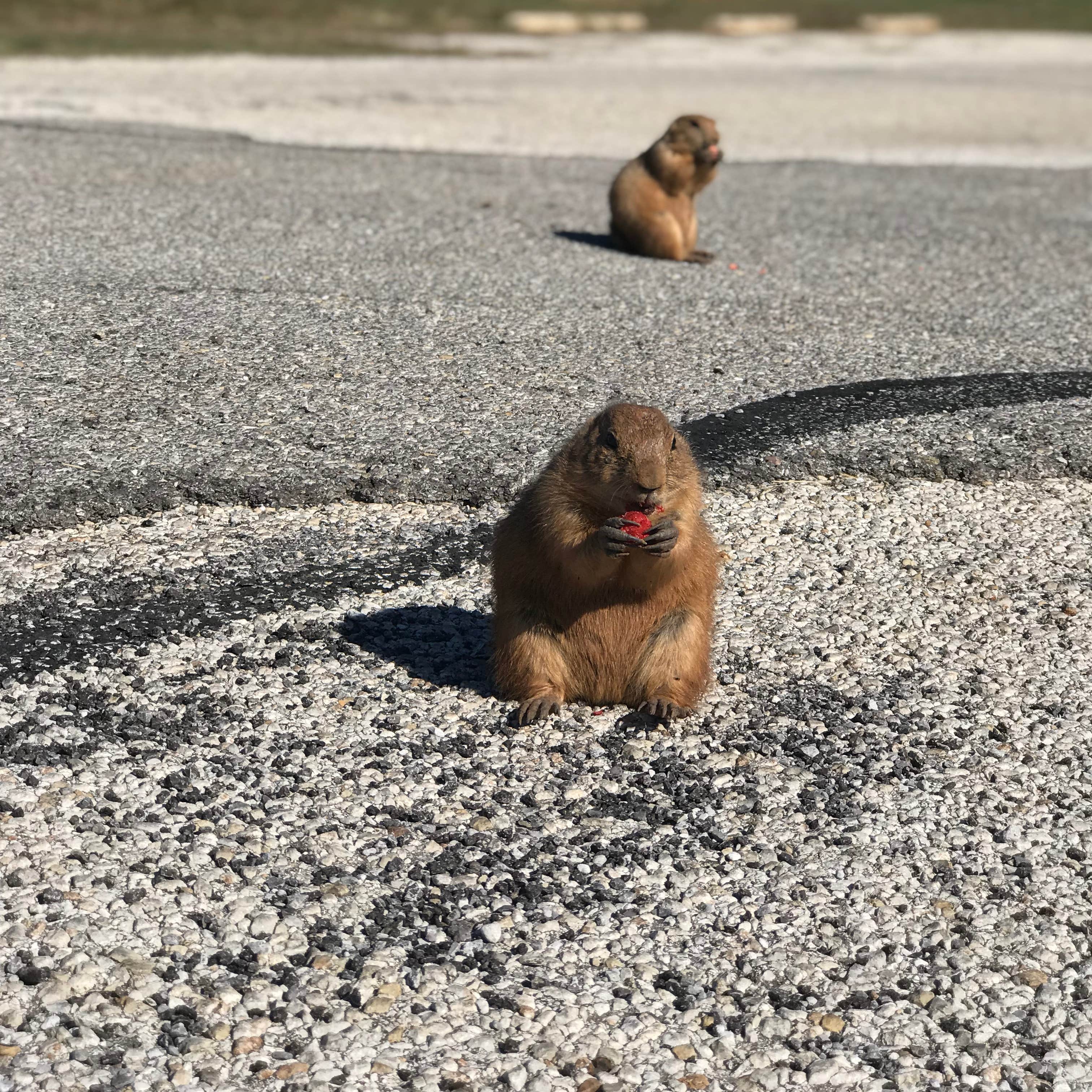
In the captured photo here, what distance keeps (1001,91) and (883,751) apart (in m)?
20.3

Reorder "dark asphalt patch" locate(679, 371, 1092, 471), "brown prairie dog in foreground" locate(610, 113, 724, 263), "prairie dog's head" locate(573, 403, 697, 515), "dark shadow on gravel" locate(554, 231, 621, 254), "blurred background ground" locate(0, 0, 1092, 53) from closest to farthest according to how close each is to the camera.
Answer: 1. "prairie dog's head" locate(573, 403, 697, 515)
2. "dark asphalt patch" locate(679, 371, 1092, 471)
3. "brown prairie dog in foreground" locate(610, 113, 724, 263)
4. "dark shadow on gravel" locate(554, 231, 621, 254)
5. "blurred background ground" locate(0, 0, 1092, 53)

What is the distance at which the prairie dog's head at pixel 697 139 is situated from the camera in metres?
9.99

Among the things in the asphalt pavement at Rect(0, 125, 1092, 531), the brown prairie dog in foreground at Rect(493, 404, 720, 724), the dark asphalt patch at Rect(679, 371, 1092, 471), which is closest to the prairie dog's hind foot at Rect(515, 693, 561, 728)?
the brown prairie dog in foreground at Rect(493, 404, 720, 724)

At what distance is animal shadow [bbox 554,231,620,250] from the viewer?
10.2 meters

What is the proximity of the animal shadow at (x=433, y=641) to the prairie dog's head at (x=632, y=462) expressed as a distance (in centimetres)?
75

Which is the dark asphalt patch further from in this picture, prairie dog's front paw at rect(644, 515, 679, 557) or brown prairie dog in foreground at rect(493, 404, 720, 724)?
prairie dog's front paw at rect(644, 515, 679, 557)

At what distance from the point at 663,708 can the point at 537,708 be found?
0.37 meters

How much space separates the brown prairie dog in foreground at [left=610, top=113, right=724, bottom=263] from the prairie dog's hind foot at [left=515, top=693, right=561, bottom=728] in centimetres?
627

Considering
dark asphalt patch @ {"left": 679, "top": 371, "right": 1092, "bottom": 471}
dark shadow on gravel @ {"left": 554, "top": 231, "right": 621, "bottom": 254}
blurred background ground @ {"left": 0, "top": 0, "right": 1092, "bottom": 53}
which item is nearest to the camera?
dark asphalt patch @ {"left": 679, "top": 371, "right": 1092, "bottom": 471}

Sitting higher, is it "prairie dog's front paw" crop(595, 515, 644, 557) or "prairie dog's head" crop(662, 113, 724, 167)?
"prairie dog's head" crop(662, 113, 724, 167)

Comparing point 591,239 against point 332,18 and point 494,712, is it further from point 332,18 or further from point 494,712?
point 332,18

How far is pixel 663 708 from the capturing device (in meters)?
4.21

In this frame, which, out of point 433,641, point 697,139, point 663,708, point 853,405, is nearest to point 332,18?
point 697,139

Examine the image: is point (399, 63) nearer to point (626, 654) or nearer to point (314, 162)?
point (314, 162)
